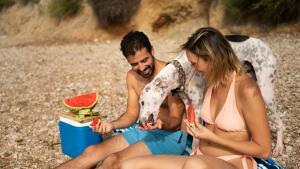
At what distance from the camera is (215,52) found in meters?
2.87

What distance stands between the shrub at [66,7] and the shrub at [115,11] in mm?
1257

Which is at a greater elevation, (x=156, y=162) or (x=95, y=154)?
(x=156, y=162)

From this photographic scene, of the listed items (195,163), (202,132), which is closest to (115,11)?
(202,132)

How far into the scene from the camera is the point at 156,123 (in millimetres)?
3361

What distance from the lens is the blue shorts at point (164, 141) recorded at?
3613mm

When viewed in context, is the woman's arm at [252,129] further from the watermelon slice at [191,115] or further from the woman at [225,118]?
the watermelon slice at [191,115]

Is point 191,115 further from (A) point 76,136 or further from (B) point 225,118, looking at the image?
(A) point 76,136

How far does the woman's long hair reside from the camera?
2.87m

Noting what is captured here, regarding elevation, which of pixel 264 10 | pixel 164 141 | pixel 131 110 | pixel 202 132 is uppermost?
pixel 264 10

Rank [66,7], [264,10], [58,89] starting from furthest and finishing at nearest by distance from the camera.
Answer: [66,7], [264,10], [58,89]

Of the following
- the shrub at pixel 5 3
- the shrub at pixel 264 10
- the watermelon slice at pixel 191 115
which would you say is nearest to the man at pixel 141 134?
the watermelon slice at pixel 191 115

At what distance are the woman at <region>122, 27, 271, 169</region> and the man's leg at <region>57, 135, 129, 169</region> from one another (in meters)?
0.70

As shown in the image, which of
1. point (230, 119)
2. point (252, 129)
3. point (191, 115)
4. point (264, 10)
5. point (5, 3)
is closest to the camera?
point (252, 129)

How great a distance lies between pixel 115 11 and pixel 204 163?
39.0 ft
